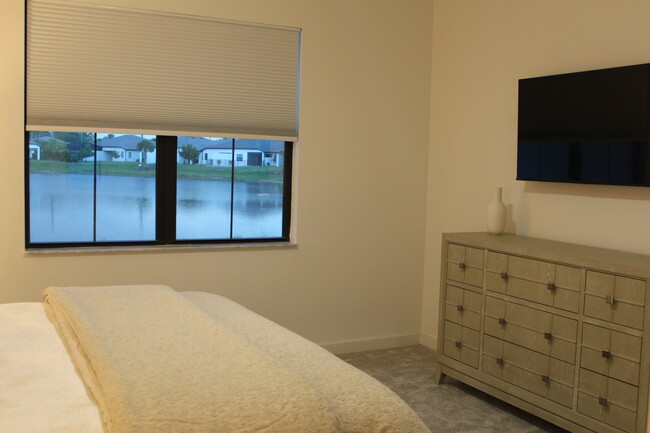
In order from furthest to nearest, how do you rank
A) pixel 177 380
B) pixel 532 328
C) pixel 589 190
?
pixel 589 190 → pixel 532 328 → pixel 177 380

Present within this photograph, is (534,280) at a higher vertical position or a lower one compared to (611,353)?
higher

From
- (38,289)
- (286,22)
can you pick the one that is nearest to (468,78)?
(286,22)

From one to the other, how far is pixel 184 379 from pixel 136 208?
8.78ft

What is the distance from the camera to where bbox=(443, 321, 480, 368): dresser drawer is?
13.0 feet

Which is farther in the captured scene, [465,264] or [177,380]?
[465,264]

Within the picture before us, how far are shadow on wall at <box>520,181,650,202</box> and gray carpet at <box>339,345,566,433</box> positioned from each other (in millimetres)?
1081

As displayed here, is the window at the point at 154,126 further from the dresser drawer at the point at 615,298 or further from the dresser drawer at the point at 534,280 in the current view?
the dresser drawer at the point at 615,298

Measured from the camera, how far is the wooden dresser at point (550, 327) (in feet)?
10.0

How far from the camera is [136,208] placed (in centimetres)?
426

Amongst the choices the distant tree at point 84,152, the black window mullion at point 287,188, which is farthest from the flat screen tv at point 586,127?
the distant tree at point 84,152

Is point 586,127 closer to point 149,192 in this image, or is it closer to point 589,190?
point 589,190

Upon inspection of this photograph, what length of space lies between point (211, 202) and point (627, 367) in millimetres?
2653

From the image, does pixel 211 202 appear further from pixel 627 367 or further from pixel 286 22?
pixel 627 367

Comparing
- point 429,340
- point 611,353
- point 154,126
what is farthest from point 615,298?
point 154,126
